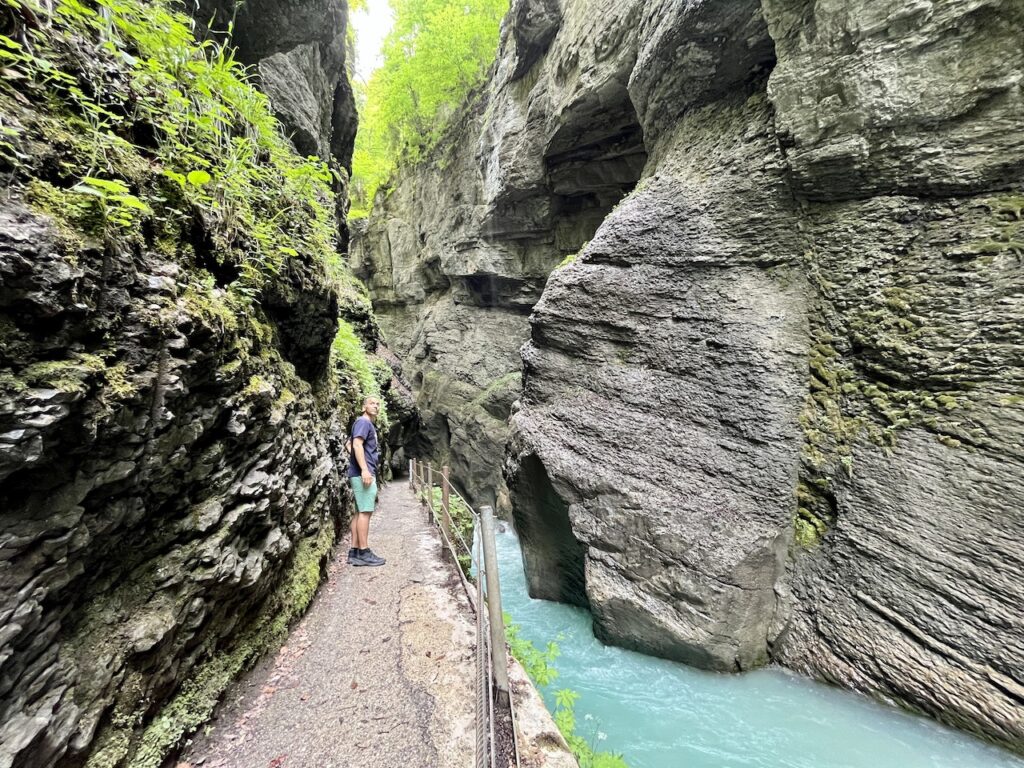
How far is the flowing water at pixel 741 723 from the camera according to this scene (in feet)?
13.3

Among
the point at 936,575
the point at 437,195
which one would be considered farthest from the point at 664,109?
the point at 437,195

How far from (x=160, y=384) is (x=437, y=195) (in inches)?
781

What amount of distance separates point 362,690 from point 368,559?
2.34 meters

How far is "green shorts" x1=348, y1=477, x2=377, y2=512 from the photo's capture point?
4883 millimetres

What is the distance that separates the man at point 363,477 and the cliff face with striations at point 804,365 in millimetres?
2896

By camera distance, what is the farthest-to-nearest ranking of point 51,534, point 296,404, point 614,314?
point 614,314, point 296,404, point 51,534

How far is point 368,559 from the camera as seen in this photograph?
5348mm

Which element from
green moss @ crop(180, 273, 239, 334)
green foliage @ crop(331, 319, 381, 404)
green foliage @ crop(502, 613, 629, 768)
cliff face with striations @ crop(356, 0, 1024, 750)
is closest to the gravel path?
green foliage @ crop(502, 613, 629, 768)

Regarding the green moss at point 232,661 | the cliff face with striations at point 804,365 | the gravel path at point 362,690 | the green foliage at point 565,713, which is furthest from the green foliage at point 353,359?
the green foliage at point 565,713

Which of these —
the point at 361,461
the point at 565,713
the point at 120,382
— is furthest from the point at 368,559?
the point at 120,382

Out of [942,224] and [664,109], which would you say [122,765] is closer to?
A: [942,224]

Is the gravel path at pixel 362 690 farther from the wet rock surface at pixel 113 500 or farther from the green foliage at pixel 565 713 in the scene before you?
the green foliage at pixel 565 713

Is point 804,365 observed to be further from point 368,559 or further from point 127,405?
point 127,405

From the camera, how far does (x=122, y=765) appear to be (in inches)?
83.0
